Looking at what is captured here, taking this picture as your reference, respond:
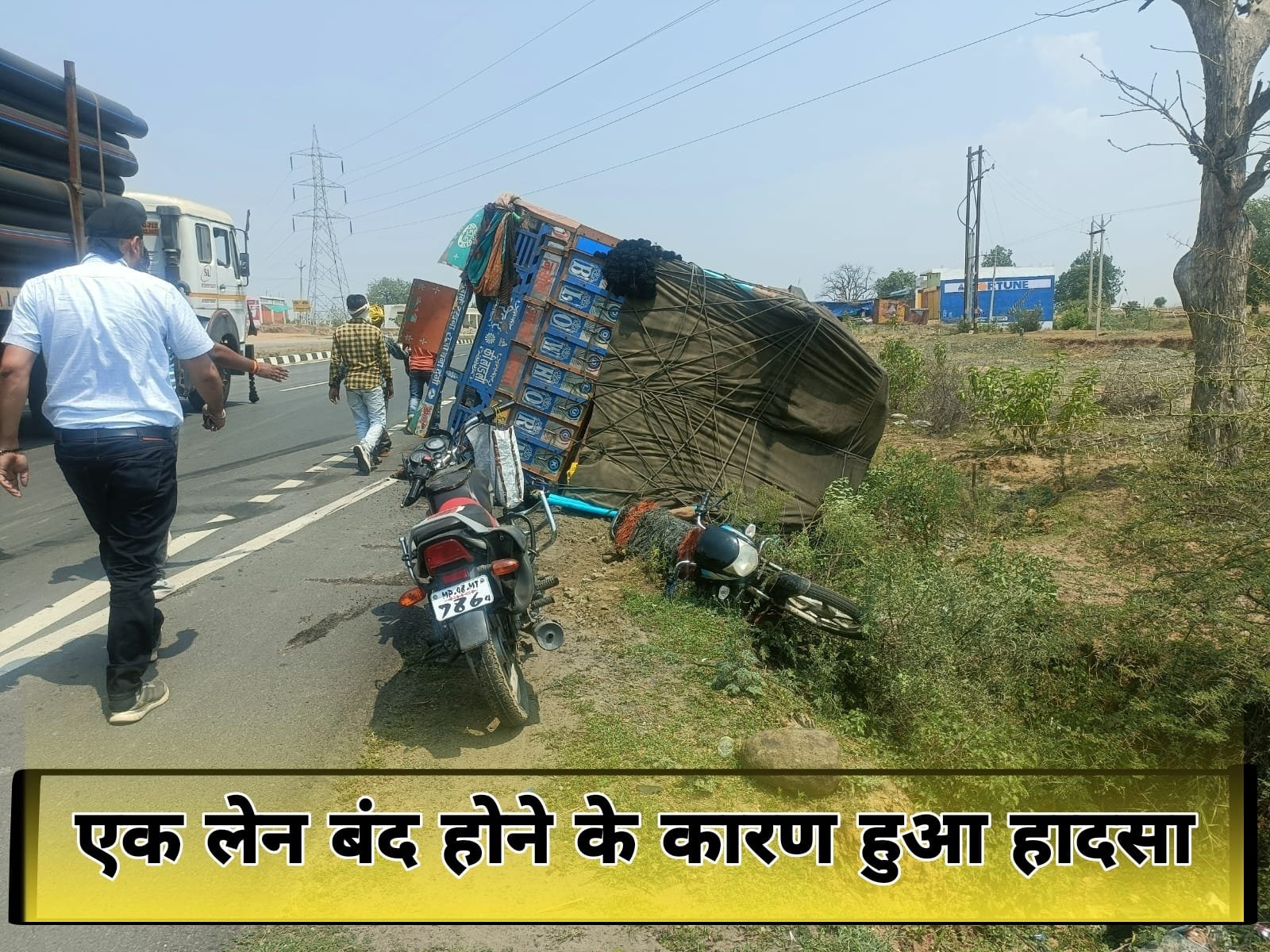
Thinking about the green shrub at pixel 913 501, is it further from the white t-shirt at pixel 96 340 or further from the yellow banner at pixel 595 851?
the white t-shirt at pixel 96 340

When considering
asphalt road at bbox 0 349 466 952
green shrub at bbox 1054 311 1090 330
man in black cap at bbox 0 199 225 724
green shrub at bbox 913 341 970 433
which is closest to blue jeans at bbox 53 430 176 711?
man in black cap at bbox 0 199 225 724

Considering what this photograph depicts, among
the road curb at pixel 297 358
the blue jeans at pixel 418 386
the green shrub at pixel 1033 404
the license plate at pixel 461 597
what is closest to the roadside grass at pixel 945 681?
the license plate at pixel 461 597

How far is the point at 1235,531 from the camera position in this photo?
13.3 ft

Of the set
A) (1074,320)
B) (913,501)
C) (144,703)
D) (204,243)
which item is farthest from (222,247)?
(1074,320)

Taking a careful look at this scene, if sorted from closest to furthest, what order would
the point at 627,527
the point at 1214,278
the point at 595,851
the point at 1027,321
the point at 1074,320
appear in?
the point at 595,851 → the point at 627,527 → the point at 1214,278 → the point at 1027,321 → the point at 1074,320

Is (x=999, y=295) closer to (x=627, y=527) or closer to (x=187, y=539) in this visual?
(x=627, y=527)

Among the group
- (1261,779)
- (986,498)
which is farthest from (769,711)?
(986,498)

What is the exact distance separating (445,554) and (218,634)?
6.26 feet

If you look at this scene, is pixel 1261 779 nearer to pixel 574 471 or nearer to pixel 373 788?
pixel 373 788

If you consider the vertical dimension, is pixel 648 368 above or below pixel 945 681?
above

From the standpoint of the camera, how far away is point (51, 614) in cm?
494

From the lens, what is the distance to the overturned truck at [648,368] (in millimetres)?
7559

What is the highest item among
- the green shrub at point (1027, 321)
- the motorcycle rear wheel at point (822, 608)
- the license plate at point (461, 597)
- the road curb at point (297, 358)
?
the green shrub at point (1027, 321)

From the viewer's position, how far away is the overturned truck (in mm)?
7559
